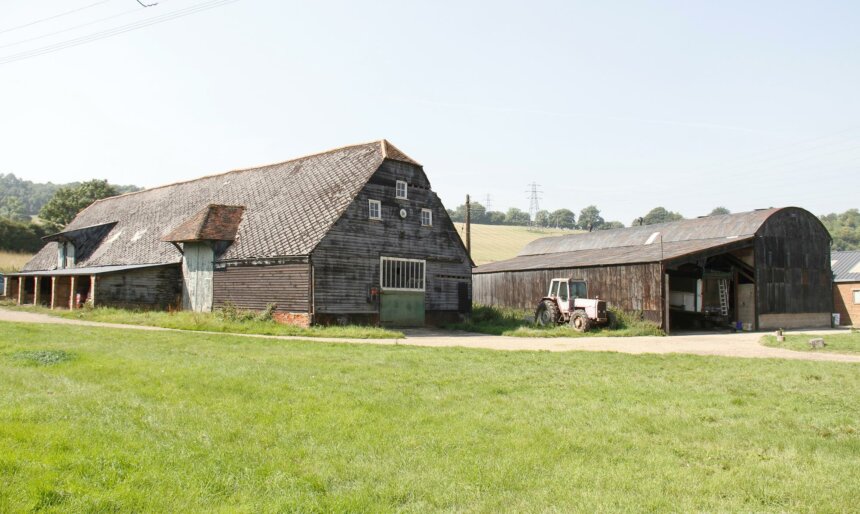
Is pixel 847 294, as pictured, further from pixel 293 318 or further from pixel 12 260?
pixel 12 260

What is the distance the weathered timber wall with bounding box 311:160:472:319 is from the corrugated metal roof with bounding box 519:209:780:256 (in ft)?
37.4

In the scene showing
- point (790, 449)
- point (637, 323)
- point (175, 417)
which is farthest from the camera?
point (637, 323)

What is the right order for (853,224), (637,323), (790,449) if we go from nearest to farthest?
1. (790,449)
2. (637,323)
3. (853,224)

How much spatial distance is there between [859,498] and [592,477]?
7.49ft

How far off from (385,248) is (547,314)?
8.25 m

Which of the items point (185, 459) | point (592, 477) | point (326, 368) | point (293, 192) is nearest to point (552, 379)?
point (326, 368)

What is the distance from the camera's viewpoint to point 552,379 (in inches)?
455

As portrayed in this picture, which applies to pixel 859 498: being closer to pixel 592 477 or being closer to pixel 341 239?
pixel 592 477

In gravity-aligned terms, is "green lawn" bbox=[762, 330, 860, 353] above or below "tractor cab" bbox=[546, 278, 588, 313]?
below

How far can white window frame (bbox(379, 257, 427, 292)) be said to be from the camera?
26.9 meters

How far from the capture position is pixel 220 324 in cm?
2280

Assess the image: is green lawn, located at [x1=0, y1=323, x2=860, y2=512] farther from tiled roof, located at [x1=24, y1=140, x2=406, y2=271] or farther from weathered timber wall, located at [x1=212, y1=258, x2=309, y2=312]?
tiled roof, located at [x1=24, y1=140, x2=406, y2=271]

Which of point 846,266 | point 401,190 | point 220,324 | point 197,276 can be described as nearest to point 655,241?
point 846,266

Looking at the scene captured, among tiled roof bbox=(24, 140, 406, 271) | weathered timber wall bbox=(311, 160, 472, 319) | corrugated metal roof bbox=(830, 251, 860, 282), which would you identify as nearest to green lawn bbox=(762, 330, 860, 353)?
weathered timber wall bbox=(311, 160, 472, 319)
